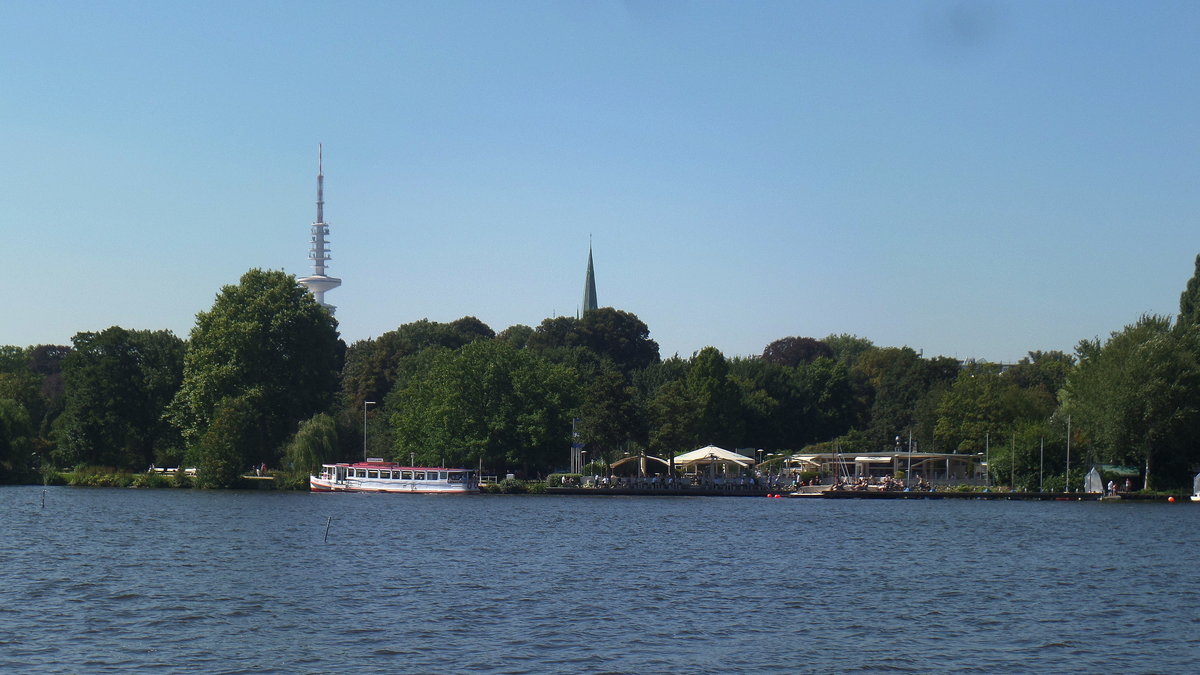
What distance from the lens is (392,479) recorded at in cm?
8700

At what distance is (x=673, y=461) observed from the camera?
93250 millimetres

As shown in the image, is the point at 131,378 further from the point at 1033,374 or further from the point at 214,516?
the point at 1033,374

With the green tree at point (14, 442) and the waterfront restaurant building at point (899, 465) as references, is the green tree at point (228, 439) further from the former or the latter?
the waterfront restaurant building at point (899, 465)

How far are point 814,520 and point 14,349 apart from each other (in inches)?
3784

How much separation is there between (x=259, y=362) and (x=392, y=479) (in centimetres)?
1188

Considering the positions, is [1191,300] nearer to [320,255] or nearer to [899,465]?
[899,465]

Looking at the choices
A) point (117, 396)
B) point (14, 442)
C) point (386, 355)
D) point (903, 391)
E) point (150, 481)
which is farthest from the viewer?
point (386, 355)

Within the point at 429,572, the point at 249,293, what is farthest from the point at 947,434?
the point at 429,572

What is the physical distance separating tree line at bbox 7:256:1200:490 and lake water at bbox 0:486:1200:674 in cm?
2363

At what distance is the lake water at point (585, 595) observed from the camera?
23.5 meters

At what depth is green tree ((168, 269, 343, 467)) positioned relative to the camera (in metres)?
84.6

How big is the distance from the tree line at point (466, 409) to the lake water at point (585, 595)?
23633 millimetres

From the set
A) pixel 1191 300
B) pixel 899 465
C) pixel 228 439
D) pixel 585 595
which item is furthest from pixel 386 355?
pixel 585 595

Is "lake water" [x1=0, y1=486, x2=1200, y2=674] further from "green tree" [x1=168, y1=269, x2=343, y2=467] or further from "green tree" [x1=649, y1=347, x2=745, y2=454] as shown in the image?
"green tree" [x1=649, y1=347, x2=745, y2=454]
